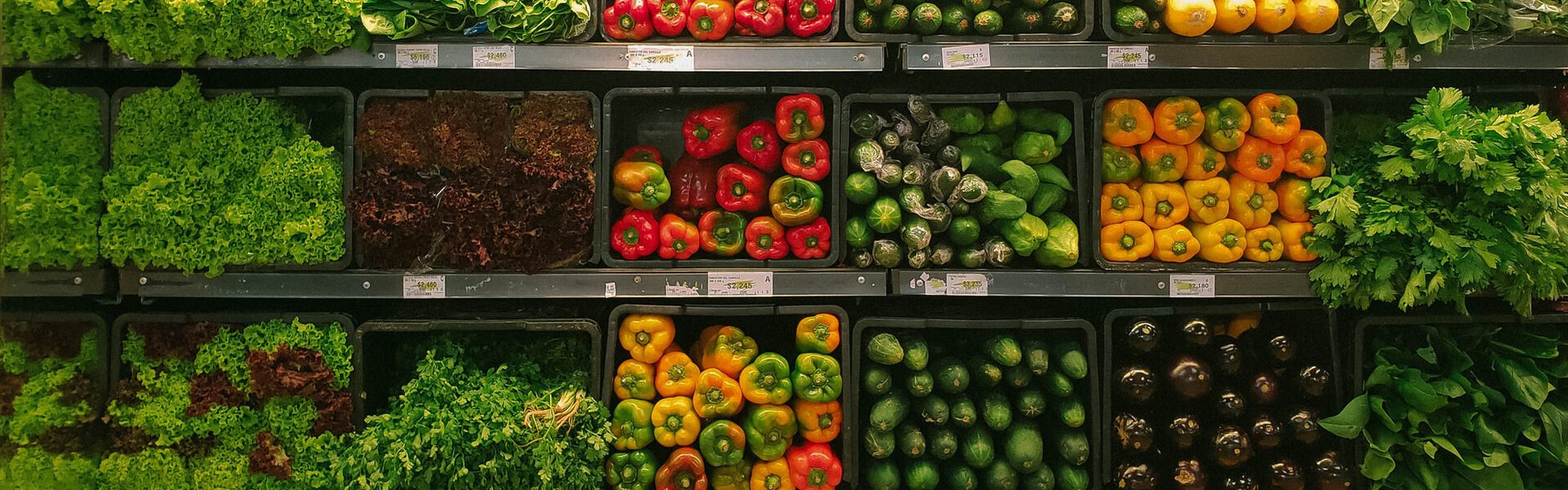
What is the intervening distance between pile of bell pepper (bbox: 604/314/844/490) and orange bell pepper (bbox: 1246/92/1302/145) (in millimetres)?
1380

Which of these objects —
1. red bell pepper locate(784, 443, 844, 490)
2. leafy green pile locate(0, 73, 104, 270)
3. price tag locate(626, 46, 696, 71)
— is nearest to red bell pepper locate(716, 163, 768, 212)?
price tag locate(626, 46, 696, 71)

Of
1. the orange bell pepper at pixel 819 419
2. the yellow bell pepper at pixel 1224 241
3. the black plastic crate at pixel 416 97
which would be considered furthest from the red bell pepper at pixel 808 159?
the yellow bell pepper at pixel 1224 241

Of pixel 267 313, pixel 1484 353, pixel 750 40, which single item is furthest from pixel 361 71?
pixel 1484 353

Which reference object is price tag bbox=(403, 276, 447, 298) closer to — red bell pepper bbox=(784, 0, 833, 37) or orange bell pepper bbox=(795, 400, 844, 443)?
orange bell pepper bbox=(795, 400, 844, 443)

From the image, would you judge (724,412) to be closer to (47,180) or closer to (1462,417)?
(47,180)

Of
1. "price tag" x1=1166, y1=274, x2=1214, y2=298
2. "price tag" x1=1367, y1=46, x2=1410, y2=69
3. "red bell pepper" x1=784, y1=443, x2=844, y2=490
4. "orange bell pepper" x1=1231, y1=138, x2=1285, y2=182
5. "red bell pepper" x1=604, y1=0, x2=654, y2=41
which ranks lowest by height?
"red bell pepper" x1=784, y1=443, x2=844, y2=490

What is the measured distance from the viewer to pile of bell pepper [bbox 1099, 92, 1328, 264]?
2.39m

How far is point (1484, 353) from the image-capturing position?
249 cm

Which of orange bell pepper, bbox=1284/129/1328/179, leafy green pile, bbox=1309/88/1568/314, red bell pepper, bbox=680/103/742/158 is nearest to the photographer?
leafy green pile, bbox=1309/88/1568/314

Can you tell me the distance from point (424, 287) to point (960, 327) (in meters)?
1.60

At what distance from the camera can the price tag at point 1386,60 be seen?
7.50 ft

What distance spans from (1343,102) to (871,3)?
1689 mm

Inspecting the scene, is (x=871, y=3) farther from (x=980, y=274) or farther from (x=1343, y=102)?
(x=1343, y=102)

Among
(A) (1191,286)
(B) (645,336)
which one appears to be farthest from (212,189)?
(A) (1191,286)
